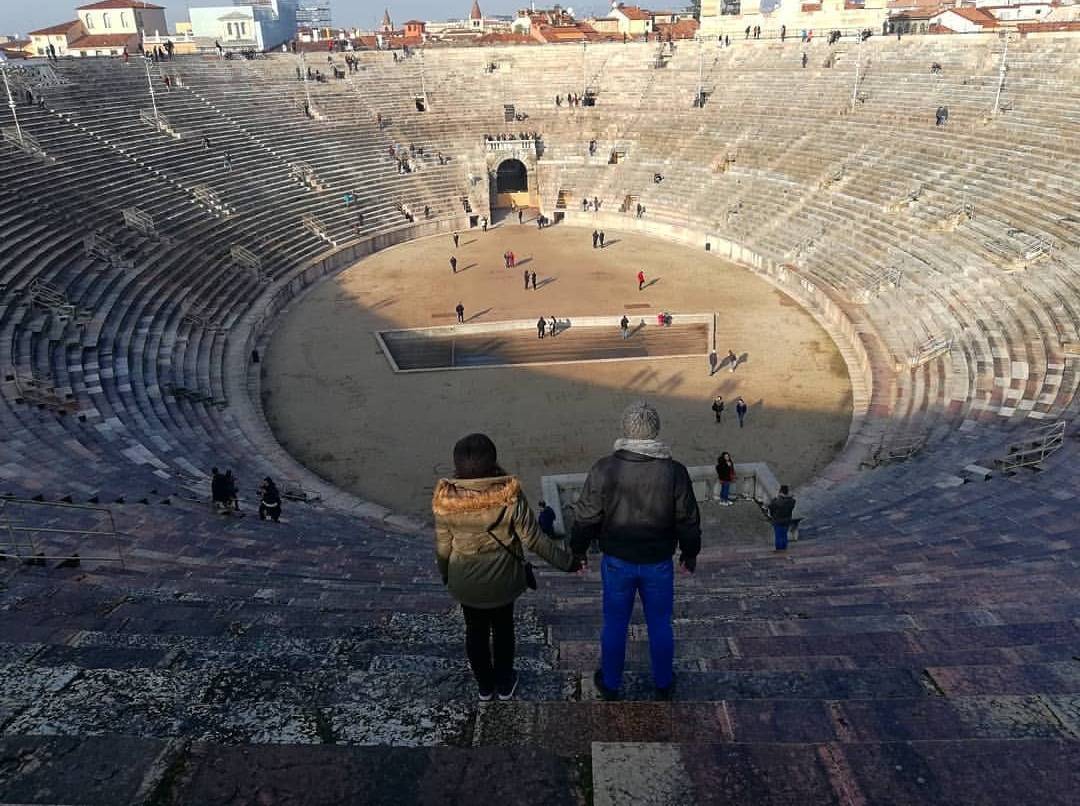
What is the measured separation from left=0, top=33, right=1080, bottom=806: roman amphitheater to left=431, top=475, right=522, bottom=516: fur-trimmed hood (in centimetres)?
121

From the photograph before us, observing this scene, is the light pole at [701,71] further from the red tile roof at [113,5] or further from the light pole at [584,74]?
the red tile roof at [113,5]

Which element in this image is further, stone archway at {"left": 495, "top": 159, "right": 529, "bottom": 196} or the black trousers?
stone archway at {"left": 495, "top": 159, "right": 529, "bottom": 196}

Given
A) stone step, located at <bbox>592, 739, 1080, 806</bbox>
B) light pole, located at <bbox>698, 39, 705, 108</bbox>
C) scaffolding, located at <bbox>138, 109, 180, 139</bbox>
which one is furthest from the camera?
light pole, located at <bbox>698, 39, 705, 108</bbox>

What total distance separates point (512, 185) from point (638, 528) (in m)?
44.5

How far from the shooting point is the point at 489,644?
471 cm

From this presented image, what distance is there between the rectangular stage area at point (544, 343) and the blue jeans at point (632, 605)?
20081 millimetres

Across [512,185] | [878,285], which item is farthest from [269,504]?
[512,185]

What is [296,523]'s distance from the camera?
1357 cm

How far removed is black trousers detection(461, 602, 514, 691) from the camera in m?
4.64

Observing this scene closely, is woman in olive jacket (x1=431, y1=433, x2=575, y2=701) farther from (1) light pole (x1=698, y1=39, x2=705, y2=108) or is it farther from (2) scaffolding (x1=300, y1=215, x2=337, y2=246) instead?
(1) light pole (x1=698, y1=39, x2=705, y2=108)

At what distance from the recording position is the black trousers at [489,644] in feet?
15.2

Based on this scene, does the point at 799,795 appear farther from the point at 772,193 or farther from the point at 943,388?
the point at 772,193

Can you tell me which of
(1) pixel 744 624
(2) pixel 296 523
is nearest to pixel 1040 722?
(1) pixel 744 624

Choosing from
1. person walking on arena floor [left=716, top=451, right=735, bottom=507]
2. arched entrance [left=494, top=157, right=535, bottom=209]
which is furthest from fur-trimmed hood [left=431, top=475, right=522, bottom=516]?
arched entrance [left=494, top=157, right=535, bottom=209]
